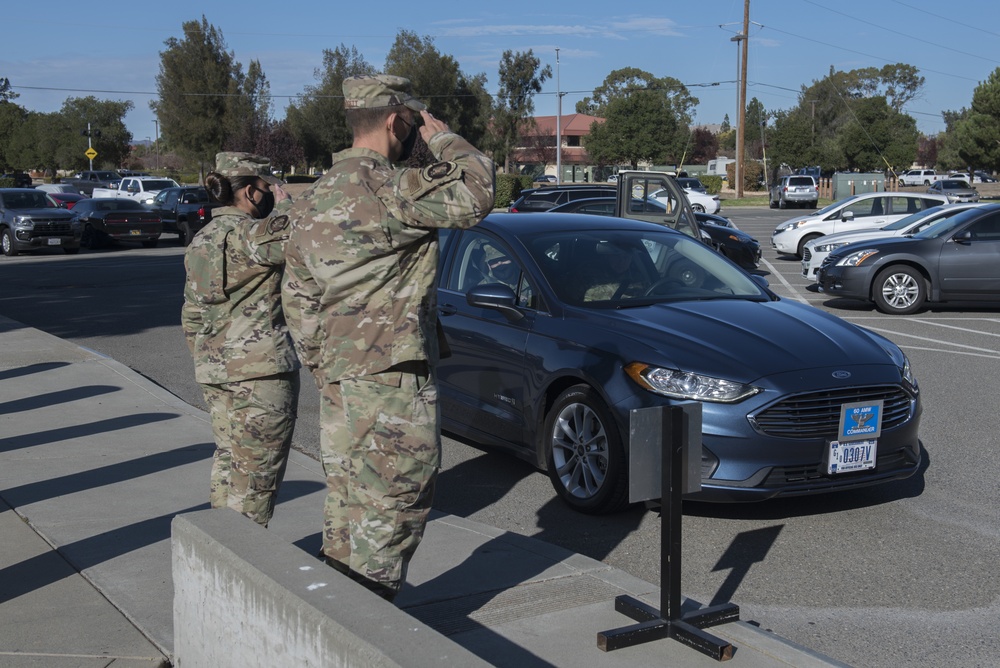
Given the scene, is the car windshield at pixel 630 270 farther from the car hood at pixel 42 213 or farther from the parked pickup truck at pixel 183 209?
the parked pickup truck at pixel 183 209

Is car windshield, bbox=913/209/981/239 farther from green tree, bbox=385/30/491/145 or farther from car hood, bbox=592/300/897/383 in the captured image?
green tree, bbox=385/30/491/145

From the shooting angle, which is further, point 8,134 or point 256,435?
point 8,134

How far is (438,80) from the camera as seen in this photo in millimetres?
56906

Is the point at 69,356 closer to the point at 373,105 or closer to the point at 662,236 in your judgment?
the point at 662,236

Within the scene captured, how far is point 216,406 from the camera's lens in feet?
15.1

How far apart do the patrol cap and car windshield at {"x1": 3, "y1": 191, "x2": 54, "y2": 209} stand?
24.8m

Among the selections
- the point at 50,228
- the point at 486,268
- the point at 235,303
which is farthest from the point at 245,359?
the point at 50,228

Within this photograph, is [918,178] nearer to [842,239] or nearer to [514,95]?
[514,95]

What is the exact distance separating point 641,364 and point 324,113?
52.8 meters

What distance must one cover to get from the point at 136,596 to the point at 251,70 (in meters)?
59.0

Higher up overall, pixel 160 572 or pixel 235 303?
pixel 235 303

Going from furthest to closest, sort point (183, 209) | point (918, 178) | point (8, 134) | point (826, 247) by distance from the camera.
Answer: point (918, 178) → point (8, 134) → point (183, 209) → point (826, 247)

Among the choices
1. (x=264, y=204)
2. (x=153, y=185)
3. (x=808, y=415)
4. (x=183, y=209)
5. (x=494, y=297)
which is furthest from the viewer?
(x=153, y=185)

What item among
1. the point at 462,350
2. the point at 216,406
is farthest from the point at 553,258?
the point at 216,406
